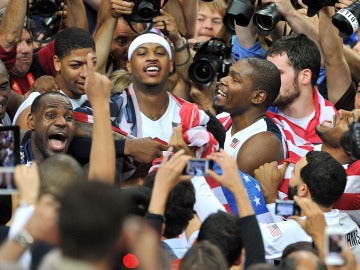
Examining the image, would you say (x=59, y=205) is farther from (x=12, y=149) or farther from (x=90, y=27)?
(x=90, y=27)

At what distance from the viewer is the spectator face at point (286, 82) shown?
8391 mm

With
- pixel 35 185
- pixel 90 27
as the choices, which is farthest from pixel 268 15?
pixel 35 185

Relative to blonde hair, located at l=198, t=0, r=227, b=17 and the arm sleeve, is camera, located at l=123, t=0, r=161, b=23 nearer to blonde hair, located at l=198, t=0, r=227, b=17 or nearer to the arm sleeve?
blonde hair, located at l=198, t=0, r=227, b=17

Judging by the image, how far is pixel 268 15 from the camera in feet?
26.9

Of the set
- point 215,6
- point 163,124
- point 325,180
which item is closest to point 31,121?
point 163,124

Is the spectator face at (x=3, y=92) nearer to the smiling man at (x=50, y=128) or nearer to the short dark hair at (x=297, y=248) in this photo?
the smiling man at (x=50, y=128)

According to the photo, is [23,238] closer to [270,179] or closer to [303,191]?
[303,191]

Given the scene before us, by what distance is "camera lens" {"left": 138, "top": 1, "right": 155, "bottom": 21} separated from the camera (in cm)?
801

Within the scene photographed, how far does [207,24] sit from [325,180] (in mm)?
3645

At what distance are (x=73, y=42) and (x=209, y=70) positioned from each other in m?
1.07

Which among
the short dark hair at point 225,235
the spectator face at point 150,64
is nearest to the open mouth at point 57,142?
the spectator face at point 150,64

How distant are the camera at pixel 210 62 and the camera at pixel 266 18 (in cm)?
41

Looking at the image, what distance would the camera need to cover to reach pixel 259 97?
8.04 m

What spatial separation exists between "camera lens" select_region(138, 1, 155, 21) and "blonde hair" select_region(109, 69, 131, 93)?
21.8 inches
